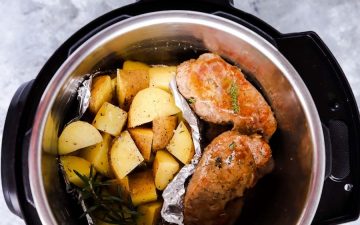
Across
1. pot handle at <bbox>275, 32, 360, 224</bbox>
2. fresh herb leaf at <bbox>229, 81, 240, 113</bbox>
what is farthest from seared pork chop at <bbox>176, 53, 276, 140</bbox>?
pot handle at <bbox>275, 32, 360, 224</bbox>

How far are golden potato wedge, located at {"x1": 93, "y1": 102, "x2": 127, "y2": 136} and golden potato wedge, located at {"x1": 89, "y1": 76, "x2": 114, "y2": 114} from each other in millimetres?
18

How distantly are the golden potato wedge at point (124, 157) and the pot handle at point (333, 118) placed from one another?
40 centimetres

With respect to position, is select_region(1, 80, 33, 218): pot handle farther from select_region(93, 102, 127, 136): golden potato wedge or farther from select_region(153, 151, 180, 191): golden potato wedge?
select_region(153, 151, 180, 191): golden potato wedge

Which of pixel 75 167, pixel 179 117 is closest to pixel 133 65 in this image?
pixel 179 117

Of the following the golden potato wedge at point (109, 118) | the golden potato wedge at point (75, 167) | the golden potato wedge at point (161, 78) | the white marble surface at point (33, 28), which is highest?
the white marble surface at point (33, 28)

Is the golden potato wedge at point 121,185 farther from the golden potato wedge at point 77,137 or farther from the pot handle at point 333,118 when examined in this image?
the pot handle at point 333,118

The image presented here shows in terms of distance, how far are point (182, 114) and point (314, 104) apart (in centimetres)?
30

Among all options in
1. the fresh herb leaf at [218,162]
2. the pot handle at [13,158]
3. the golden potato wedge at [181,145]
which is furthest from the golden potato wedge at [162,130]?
the pot handle at [13,158]

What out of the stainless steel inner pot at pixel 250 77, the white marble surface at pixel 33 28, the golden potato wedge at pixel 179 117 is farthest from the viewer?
the white marble surface at pixel 33 28

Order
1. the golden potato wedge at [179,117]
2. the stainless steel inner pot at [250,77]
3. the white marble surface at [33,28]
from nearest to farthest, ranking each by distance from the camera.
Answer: the stainless steel inner pot at [250,77], the golden potato wedge at [179,117], the white marble surface at [33,28]

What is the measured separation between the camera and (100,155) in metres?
1.08

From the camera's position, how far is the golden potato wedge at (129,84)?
3.63 ft

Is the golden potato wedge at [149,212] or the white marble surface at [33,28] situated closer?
the golden potato wedge at [149,212]

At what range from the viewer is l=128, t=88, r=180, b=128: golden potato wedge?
3.59ft
